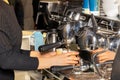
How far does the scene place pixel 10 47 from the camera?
1.34 metres

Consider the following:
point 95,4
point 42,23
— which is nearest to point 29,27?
point 42,23

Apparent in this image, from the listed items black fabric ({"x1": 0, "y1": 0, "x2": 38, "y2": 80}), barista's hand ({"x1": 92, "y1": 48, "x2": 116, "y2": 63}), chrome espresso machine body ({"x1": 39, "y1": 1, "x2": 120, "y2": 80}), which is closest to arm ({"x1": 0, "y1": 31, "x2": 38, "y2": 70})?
black fabric ({"x1": 0, "y1": 0, "x2": 38, "y2": 80})

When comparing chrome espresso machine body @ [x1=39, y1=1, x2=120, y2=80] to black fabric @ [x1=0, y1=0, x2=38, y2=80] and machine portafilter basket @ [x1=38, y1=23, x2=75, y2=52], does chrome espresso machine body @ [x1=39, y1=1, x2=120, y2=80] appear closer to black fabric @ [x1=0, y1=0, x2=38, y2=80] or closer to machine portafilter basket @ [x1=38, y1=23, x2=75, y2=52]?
machine portafilter basket @ [x1=38, y1=23, x2=75, y2=52]

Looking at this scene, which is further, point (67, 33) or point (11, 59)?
point (67, 33)

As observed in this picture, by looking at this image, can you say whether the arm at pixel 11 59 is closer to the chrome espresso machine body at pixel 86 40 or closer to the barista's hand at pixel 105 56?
the chrome espresso machine body at pixel 86 40

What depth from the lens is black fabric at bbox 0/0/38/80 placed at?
130cm

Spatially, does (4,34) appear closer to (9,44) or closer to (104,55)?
(9,44)

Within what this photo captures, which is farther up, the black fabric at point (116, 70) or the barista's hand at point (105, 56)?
the black fabric at point (116, 70)

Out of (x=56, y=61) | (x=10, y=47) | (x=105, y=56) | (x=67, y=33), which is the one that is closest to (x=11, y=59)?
(x=10, y=47)

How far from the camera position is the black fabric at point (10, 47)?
4.27 ft

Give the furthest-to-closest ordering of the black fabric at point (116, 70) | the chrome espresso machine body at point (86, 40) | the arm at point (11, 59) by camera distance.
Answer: the chrome espresso machine body at point (86, 40) < the arm at point (11, 59) < the black fabric at point (116, 70)

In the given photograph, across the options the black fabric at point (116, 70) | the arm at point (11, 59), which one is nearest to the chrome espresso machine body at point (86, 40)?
the arm at point (11, 59)

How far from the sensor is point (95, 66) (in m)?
1.42

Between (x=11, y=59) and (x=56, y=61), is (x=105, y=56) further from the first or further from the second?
(x=11, y=59)
